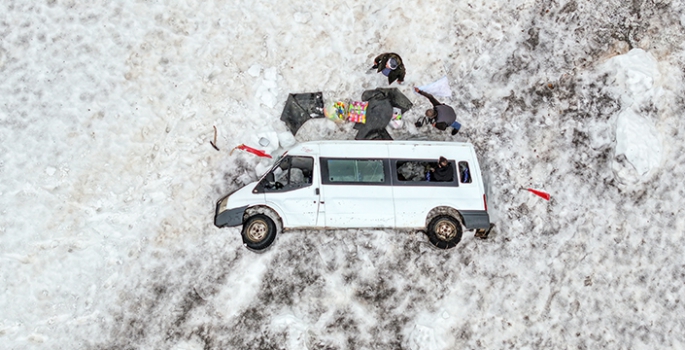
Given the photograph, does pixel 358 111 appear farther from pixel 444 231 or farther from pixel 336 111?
pixel 444 231

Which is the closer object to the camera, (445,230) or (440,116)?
(445,230)

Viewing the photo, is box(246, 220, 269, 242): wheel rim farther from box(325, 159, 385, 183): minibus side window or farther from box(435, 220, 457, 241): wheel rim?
box(435, 220, 457, 241): wheel rim

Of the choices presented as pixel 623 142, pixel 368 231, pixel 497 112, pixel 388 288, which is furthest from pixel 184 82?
pixel 623 142

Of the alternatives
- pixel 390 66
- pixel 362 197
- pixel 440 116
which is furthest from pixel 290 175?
pixel 440 116

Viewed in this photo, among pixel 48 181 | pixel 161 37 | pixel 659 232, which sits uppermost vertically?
pixel 161 37

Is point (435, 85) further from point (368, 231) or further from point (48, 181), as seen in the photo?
point (48, 181)

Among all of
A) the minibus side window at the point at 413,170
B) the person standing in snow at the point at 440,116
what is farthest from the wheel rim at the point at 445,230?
the person standing in snow at the point at 440,116
